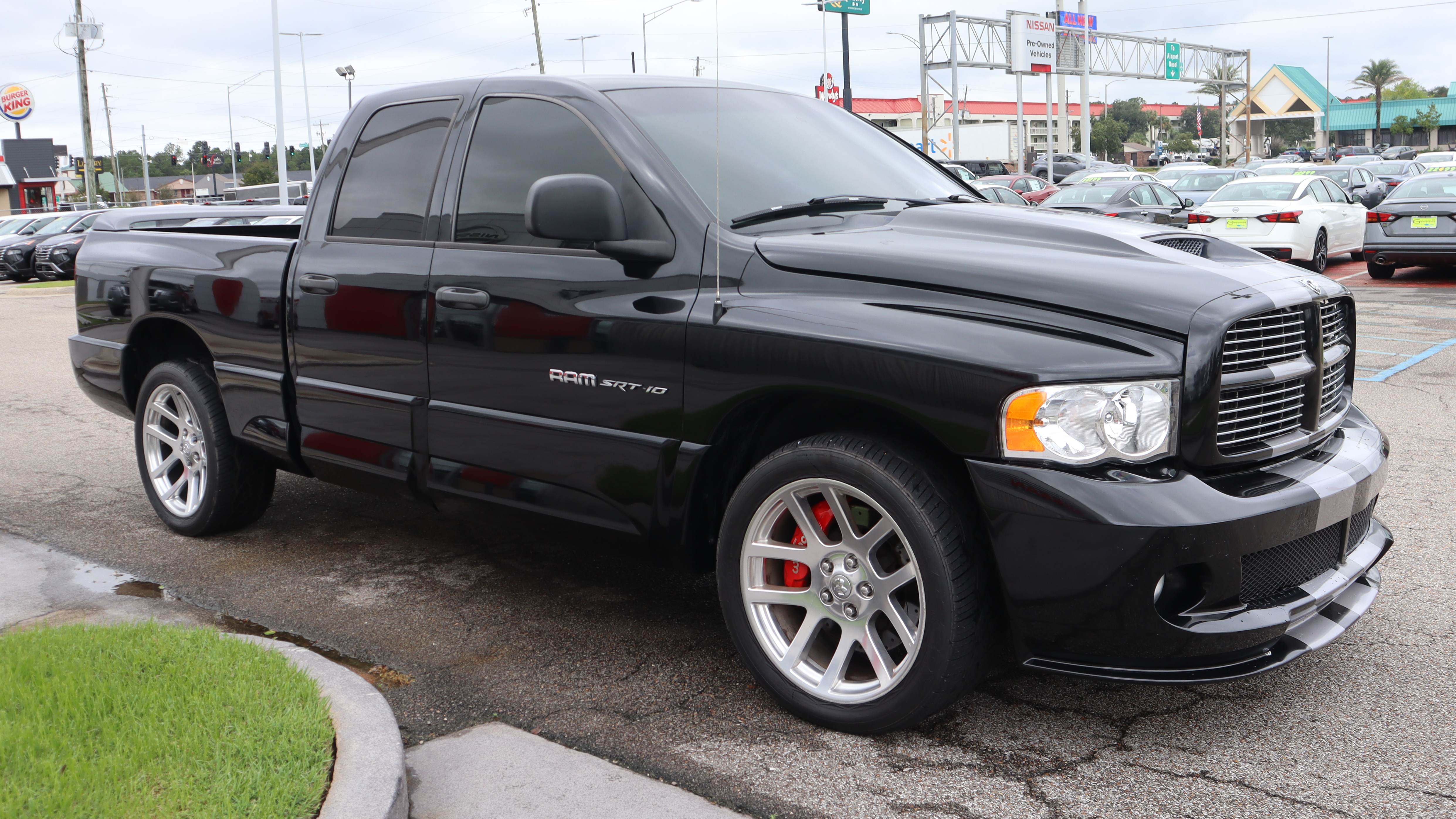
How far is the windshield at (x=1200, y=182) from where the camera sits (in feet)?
82.6

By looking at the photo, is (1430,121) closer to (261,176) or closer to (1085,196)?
(1085,196)

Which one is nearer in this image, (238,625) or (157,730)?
(157,730)

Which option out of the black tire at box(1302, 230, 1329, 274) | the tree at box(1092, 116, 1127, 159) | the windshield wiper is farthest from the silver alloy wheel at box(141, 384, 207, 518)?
the tree at box(1092, 116, 1127, 159)

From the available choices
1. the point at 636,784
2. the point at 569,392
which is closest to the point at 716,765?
the point at 636,784

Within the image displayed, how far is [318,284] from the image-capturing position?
454 cm

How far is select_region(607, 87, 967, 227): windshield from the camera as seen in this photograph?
3.75 m

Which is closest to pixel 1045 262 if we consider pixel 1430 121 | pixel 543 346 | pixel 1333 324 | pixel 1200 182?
pixel 1333 324

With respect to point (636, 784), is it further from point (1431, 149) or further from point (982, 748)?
point (1431, 149)

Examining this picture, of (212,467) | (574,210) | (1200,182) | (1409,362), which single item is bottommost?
(1409,362)

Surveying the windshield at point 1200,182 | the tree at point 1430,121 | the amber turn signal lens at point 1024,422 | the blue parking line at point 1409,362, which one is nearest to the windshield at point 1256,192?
the blue parking line at point 1409,362

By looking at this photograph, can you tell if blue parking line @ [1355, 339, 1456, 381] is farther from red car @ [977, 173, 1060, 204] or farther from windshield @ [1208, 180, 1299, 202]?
red car @ [977, 173, 1060, 204]

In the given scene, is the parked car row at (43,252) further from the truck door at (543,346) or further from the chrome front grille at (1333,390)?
the chrome front grille at (1333,390)

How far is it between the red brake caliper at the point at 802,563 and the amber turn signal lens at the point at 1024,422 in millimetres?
605

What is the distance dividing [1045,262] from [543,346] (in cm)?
158
